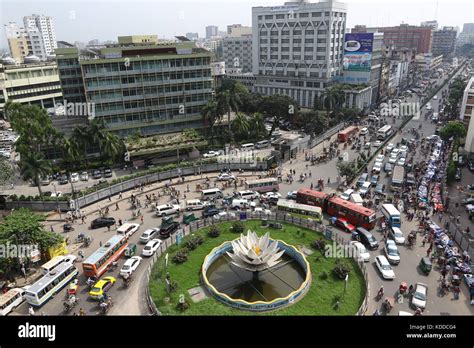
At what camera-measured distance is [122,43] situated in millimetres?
81562

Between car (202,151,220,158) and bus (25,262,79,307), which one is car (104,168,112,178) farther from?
bus (25,262,79,307)

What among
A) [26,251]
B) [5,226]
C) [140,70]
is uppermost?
[140,70]

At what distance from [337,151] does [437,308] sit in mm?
45535

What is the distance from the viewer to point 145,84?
72812mm

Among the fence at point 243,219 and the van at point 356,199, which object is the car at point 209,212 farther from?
the van at point 356,199

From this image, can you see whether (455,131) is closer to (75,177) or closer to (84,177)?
(84,177)

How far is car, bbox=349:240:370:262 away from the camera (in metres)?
34.0

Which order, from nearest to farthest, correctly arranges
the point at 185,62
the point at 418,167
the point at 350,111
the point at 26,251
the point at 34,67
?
the point at 26,251 → the point at 418,167 → the point at 185,62 → the point at 350,111 → the point at 34,67

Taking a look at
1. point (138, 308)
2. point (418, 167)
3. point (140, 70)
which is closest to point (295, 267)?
point (138, 308)

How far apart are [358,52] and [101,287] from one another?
101323mm

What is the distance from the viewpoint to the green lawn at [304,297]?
27.4 metres

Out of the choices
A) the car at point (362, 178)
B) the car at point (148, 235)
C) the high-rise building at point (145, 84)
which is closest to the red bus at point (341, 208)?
the car at point (362, 178)

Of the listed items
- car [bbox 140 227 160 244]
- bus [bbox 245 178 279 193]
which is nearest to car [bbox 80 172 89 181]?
car [bbox 140 227 160 244]

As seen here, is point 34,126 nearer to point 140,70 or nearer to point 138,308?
point 140,70
